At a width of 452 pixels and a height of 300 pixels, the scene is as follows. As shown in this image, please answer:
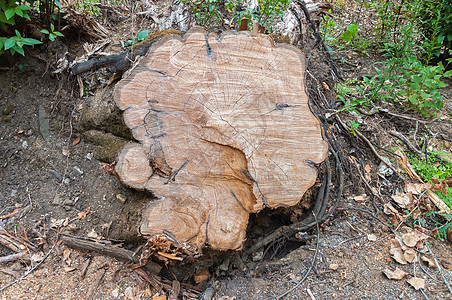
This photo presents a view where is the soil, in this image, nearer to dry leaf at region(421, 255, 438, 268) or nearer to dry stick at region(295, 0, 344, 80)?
dry leaf at region(421, 255, 438, 268)

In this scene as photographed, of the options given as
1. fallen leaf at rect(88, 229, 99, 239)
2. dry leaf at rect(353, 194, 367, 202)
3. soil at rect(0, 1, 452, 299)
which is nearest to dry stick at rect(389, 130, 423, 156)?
soil at rect(0, 1, 452, 299)

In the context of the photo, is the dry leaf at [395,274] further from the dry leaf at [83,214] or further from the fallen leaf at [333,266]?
the dry leaf at [83,214]

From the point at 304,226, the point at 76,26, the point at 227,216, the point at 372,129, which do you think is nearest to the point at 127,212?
the point at 227,216

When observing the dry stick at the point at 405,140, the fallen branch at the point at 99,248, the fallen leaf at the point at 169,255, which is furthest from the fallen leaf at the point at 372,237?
the fallen branch at the point at 99,248

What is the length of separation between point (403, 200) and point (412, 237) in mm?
324

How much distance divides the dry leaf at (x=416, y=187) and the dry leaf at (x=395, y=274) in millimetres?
665

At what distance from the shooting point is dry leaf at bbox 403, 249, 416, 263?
194cm

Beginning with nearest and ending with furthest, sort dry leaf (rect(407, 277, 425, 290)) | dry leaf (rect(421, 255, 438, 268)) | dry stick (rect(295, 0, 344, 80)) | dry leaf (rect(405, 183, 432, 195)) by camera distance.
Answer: dry leaf (rect(407, 277, 425, 290)), dry leaf (rect(421, 255, 438, 268)), dry leaf (rect(405, 183, 432, 195)), dry stick (rect(295, 0, 344, 80))

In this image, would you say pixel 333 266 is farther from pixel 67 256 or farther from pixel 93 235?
pixel 67 256

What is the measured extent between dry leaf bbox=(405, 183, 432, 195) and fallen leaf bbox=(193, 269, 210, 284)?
155cm

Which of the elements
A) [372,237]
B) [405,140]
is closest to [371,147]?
[405,140]

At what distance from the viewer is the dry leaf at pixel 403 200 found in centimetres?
225

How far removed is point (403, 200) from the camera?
7.47 feet

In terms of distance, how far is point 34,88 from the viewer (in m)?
2.55
